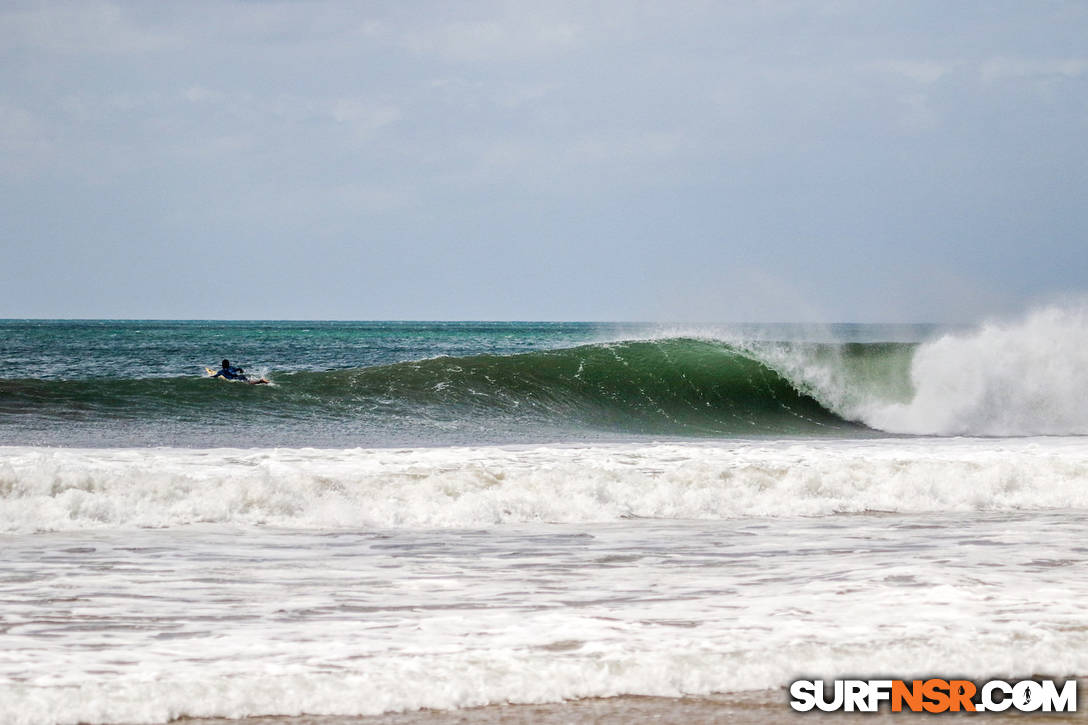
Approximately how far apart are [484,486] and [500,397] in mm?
10615

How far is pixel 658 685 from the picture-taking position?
12.3 ft

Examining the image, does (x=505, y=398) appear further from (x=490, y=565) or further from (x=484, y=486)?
(x=490, y=565)

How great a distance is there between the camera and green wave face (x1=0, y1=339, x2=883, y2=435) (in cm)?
1703

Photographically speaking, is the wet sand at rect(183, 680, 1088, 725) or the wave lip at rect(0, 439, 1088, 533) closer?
the wet sand at rect(183, 680, 1088, 725)

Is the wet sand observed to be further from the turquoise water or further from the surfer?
the surfer

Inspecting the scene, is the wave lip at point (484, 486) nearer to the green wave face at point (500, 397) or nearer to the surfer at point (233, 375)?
the green wave face at point (500, 397)

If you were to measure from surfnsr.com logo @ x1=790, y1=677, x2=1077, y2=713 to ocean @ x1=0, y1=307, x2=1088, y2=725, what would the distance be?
0.32 feet

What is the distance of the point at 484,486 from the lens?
30.3 feet

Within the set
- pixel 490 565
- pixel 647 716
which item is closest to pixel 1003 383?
pixel 490 565

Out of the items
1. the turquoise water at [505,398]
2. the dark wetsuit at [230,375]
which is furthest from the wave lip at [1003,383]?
the dark wetsuit at [230,375]

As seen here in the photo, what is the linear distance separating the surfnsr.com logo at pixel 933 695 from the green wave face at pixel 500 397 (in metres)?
12.5

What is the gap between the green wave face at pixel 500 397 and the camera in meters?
17.0

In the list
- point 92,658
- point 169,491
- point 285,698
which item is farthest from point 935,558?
point 169,491

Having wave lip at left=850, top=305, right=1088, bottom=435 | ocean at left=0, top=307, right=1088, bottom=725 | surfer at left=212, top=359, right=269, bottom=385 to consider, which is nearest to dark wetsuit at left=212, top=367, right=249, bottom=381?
surfer at left=212, top=359, right=269, bottom=385
